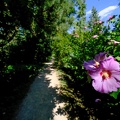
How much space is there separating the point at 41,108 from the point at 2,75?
303 centimetres

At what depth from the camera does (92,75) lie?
872mm

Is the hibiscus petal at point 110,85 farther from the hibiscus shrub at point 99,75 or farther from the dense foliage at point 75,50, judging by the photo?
the dense foliage at point 75,50

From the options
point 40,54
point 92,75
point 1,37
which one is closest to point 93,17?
Result: point 40,54

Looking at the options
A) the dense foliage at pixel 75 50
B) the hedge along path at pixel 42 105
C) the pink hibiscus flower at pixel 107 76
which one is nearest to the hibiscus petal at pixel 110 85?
the pink hibiscus flower at pixel 107 76

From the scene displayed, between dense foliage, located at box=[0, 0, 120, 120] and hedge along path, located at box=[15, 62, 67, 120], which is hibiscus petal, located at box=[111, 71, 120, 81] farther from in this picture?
hedge along path, located at box=[15, 62, 67, 120]

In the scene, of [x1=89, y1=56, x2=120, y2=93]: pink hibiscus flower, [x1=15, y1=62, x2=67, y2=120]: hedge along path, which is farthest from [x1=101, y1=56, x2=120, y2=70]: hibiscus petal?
[x1=15, y1=62, x2=67, y2=120]: hedge along path

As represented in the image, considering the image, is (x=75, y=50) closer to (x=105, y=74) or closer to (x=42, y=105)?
(x=42, y=105)

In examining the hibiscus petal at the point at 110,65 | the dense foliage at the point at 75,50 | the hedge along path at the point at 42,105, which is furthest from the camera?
the hedge along path at the point at 42,105

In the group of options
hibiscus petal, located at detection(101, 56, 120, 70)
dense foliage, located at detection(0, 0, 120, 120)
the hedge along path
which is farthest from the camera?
the hedge along path

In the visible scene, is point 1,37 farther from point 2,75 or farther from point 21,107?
point 21,107

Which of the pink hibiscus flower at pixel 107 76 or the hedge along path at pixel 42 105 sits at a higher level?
the pink hibiscus flower at pixel 107 76

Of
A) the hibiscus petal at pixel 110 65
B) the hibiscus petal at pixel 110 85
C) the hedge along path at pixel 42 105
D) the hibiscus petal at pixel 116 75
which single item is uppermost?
the hibiscus petal at pixel 110 65

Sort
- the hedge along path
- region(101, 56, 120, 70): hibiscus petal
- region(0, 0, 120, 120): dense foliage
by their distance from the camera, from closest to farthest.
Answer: region(101, 56, 120, 70): hibiscus petal
region(0, 0, 120, 120): dense foliage
the hedge along path

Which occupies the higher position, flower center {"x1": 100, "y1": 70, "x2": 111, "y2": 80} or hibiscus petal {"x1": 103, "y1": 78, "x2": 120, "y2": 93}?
flower center {"x1": 100, "y1": 70, "x2": 111, "y2": 80}
